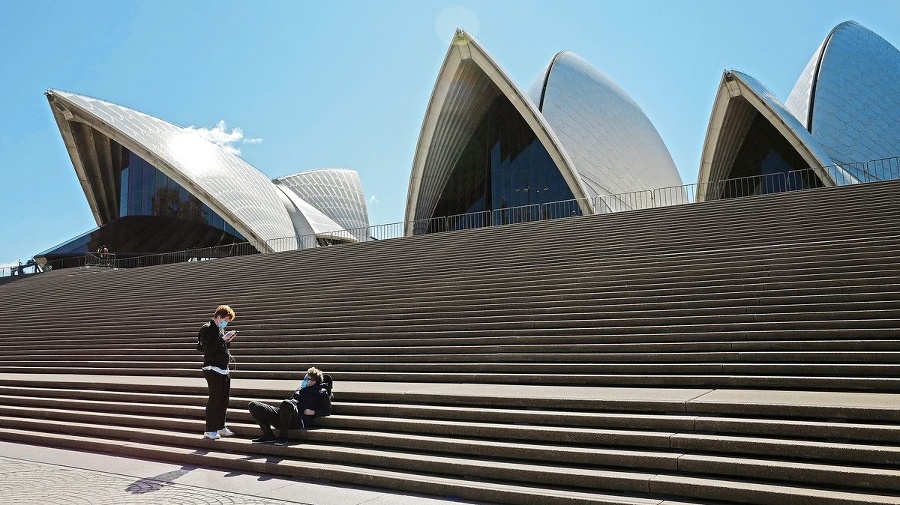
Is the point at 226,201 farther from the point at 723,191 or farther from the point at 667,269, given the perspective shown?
the point at 667,269

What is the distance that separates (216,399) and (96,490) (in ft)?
5.02

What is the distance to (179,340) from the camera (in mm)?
11500

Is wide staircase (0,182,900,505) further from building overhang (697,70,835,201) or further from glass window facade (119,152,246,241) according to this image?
glass window facade (119,152,246,241)

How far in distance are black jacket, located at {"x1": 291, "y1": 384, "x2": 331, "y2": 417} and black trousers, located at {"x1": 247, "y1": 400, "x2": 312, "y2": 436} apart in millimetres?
145

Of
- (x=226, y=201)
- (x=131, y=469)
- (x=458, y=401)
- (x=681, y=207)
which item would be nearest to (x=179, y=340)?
(x=131, y=469)

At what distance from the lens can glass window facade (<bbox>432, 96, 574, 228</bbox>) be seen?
28.0 m

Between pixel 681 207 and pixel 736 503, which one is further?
pixel 681 207

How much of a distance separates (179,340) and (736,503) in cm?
945

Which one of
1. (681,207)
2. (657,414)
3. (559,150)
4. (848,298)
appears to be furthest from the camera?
(559,150)

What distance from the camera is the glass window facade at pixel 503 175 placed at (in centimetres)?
2800

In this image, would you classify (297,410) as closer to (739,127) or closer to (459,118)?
(459,118)

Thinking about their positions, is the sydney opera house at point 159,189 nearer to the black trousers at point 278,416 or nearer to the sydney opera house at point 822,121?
the sydney opera house at point 822,121

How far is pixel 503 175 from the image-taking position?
29344 millimetres

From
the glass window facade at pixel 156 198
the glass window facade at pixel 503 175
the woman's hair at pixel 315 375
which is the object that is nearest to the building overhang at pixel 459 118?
the glass window facade at pixel 503 175
